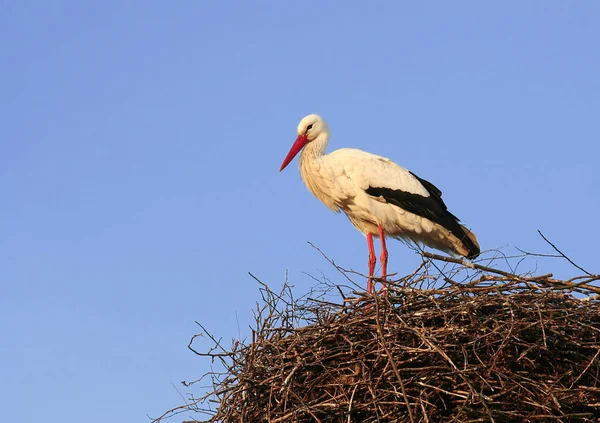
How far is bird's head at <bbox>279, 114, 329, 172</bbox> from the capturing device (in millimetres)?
9352

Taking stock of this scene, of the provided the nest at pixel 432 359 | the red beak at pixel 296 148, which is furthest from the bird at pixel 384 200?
the nest at pixel 432 359

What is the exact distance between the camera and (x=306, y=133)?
9.37 meters

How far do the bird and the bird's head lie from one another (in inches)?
10.6

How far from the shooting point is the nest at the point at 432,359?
5.51 meters

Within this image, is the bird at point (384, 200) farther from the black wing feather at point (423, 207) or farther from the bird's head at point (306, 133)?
the bird's head at point (306, 133)

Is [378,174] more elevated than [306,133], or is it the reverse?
[306,133]

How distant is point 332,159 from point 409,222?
0.86 meters

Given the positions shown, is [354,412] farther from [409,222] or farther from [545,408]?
[409,222]

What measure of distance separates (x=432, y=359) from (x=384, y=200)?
10.5 ft

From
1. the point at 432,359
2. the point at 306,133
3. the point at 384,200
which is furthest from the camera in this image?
the point at 306,133

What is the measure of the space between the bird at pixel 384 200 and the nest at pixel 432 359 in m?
2.62

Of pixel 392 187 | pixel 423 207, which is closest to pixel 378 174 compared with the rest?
pixel 392 187

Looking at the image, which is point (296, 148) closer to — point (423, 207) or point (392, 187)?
point (392, 187)

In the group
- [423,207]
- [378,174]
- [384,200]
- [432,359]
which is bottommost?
[432,359]
